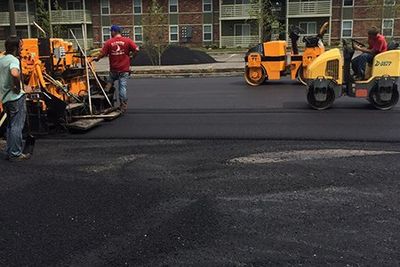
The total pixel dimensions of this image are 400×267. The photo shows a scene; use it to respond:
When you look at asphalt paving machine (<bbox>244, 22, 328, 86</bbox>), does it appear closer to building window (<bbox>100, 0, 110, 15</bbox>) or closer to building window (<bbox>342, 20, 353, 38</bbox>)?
building window (<bbox>342, 20, 353, 38</bbox>)

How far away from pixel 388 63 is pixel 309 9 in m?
36.0

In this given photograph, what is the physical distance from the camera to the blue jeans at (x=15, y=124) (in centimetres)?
677

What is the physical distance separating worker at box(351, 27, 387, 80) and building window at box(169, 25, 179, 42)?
38003 mm

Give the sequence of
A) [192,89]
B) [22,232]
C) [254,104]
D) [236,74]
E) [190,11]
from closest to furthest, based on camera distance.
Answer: [22,232] → [254,104] → [192,89] → [236,74] → [190,11]

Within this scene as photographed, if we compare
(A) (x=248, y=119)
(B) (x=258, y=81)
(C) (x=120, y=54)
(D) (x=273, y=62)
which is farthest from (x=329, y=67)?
(B) (x=258, y=81)

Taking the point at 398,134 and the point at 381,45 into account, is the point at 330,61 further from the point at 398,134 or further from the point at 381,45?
the point at 398,134

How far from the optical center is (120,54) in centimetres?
1034

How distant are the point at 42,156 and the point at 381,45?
696 centimetres

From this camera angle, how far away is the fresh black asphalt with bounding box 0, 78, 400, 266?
12.8 feet

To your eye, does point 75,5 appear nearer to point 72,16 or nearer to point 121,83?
point 72,16

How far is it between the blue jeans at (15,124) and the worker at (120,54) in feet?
11.9

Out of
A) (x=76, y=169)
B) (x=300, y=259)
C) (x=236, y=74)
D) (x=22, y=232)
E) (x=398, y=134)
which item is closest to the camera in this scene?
(x=300, y=259)

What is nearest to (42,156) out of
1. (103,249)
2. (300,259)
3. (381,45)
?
(103,249)

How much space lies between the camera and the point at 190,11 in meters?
46.5
